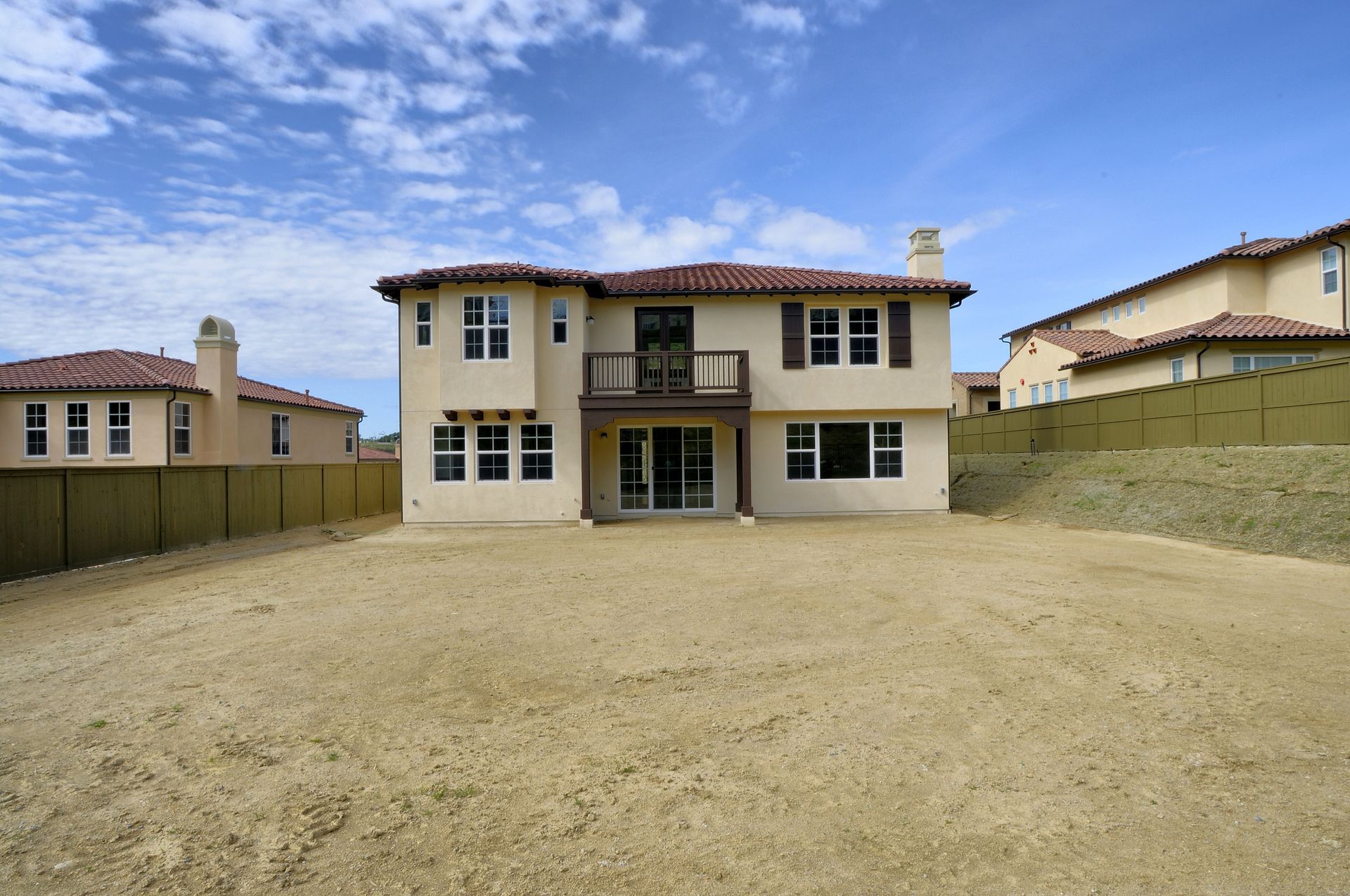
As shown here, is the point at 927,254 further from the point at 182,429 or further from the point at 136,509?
the point at 182,429

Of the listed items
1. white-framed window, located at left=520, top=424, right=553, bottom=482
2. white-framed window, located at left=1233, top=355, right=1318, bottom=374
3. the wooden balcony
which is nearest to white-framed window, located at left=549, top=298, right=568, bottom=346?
the wooden balcony

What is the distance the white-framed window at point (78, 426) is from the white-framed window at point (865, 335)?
81.5 ft

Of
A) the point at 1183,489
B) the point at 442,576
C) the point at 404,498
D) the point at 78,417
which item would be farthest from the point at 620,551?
the point at 78,417

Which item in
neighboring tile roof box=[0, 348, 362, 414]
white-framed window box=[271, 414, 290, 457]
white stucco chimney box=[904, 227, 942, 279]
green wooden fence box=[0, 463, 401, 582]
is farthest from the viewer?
white-framed window box=[271, 414, 290, 457]

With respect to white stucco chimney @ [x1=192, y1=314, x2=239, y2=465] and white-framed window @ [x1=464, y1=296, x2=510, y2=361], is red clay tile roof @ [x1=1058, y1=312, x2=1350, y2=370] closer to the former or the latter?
white-framed window @ [x1=464, y1=296, x2=510, y2=361]

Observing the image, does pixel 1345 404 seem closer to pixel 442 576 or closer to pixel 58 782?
pixel 442 576

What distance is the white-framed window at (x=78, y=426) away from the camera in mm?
24516

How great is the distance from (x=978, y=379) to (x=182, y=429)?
3809 centimetres

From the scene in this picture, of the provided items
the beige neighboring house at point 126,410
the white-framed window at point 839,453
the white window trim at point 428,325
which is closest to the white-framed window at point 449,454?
the white window trim at point 428,325

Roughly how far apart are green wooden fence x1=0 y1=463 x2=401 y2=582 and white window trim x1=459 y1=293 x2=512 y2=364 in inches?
232

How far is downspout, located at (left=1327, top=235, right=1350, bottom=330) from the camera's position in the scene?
73.2 ft

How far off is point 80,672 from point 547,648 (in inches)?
155

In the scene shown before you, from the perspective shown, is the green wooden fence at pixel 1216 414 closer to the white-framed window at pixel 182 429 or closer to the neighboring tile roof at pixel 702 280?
the neighboring tile roof at pixel 702 280

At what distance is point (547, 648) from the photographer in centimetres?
697
